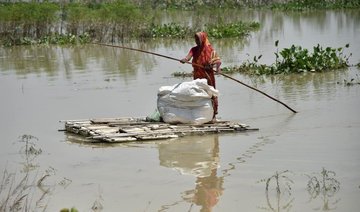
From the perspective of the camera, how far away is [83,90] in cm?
1170

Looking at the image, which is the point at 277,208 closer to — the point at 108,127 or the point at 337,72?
the point at 108,127

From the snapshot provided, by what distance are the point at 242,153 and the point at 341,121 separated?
1.96 m

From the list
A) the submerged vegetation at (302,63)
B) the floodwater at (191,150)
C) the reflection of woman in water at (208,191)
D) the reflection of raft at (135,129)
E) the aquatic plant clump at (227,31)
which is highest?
the aquatic plant clump at (227,31)

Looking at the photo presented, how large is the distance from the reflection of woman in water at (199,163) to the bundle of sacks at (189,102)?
0.45 m

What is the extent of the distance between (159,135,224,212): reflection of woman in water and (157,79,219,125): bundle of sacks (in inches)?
Answer: 17.8

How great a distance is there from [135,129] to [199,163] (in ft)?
4.38

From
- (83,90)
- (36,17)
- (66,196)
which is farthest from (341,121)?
(36,17)

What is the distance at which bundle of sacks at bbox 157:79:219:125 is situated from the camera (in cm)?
770

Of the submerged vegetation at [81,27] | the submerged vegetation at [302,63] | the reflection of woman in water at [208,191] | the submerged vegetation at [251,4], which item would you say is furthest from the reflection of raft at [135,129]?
the submerged vegetation at [251,4]

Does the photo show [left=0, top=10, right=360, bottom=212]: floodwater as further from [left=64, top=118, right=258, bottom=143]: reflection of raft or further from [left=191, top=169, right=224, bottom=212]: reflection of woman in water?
[left=64, top=118, right=258, bottom=143]: reflection of raft

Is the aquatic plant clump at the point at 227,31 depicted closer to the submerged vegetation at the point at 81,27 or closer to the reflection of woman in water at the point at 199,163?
the submerged vegetation at the point at 81,27

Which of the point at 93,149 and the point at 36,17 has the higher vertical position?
the point at 36,17

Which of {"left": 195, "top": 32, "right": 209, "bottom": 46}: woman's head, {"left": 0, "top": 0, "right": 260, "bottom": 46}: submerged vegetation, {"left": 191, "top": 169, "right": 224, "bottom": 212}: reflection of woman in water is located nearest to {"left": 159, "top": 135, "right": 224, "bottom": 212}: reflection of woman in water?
{"left": 191, "top": 169, "right": 224, "bottom": 212}: reflection of woman in water

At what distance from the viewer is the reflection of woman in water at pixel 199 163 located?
529cm
